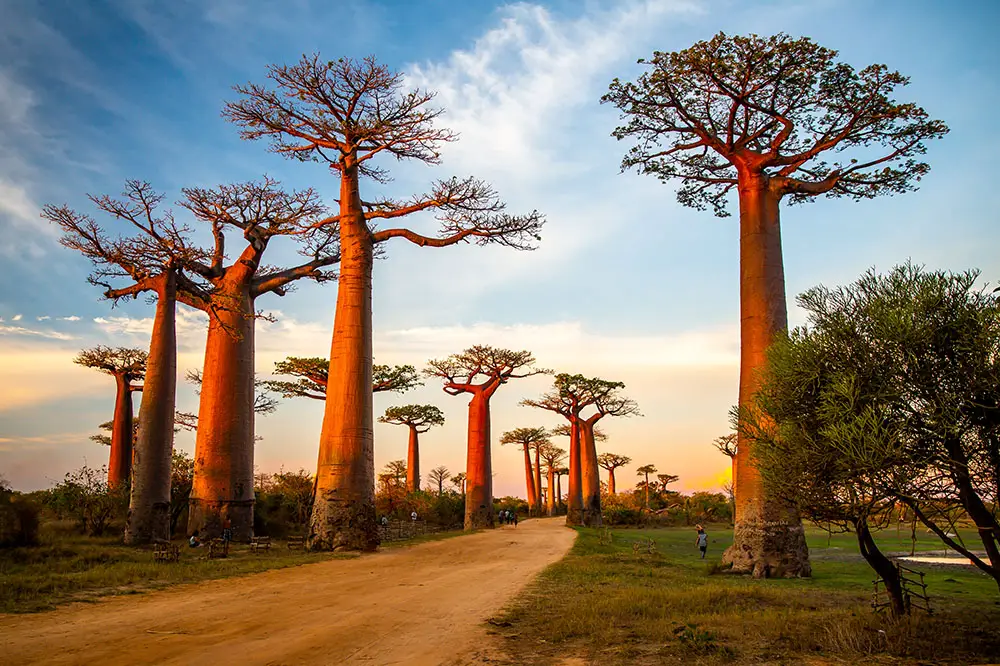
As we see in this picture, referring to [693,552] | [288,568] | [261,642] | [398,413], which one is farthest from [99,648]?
[398,413]

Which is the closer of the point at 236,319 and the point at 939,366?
the point at 939,366

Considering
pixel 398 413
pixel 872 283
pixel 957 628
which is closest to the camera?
pixel 957 628

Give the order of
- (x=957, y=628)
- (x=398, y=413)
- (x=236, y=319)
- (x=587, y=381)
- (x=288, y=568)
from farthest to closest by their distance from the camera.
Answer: (x=398, y=413)
(x=587, y=381)
(x=236, y=319)
(x=288, y=568)
(x=957, y=628)

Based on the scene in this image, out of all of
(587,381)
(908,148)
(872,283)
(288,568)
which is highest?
(908,148)

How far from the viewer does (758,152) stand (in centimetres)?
1377

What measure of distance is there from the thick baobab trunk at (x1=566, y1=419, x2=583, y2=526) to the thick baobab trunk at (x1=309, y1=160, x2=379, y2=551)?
67.1 feet

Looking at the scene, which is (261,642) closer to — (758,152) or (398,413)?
(758,152)

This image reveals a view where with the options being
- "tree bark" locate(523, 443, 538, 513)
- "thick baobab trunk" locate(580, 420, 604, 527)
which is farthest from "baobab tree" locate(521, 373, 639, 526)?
"tree bark" locate(523, 443, 538, 513)

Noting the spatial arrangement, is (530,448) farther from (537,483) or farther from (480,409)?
(480,409)

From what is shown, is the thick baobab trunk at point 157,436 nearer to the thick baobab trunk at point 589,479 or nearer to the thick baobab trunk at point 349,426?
the thick baobab trunk at point 349,426

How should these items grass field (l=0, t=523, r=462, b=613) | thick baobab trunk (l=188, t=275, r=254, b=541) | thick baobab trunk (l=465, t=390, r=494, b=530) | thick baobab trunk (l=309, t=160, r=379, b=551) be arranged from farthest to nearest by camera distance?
1. thick baobab trunk (l=465, t=390, r=494, b=530)
2. thick baobab trunk (l=188, t=275, r=254, b=541)
3. thick baobab trunk (l=309, t=160, r=379, b=551)
4. grass field (l=0, t=523, r=462, b=613)

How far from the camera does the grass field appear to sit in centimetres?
744

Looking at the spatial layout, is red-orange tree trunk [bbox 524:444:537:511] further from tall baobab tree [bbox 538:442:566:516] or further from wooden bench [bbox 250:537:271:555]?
wooden bench [bbox 250:537:271:555]

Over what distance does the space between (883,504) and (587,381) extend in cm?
2895
